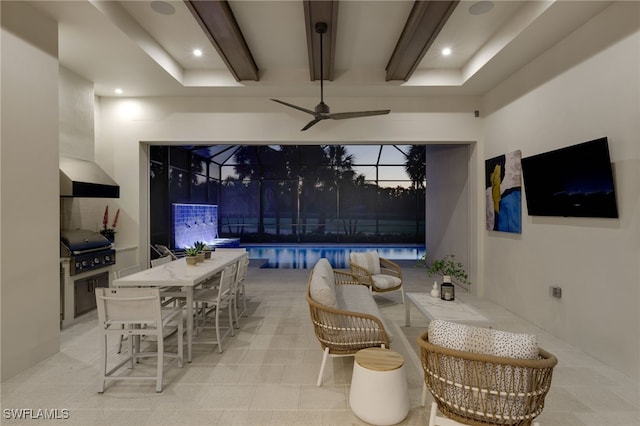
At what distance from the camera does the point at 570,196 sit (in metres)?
3.24

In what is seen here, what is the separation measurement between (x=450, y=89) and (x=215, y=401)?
501cm

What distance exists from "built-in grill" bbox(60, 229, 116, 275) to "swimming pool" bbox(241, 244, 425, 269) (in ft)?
13.8

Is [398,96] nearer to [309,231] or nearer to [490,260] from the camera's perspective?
[490,260]

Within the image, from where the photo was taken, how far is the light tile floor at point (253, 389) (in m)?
2.19

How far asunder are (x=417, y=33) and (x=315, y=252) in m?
8.49

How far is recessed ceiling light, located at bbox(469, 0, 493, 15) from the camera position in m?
3.13

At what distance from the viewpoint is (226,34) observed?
3.45 m

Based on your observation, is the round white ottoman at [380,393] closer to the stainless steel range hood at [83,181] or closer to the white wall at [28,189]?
the white wall at [28,189]

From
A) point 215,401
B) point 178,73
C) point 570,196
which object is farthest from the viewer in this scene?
point 178,73

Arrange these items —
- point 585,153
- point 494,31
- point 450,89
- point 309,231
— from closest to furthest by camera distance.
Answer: point 585,153 → point 494,31 → point 450,89 → point 309,231

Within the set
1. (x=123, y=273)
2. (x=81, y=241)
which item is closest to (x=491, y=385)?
(x=123, y=273)

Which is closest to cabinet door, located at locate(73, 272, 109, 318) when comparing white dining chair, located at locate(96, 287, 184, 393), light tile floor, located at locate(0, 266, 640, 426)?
light tile floor, located at locate(0, 266, 640, 426)

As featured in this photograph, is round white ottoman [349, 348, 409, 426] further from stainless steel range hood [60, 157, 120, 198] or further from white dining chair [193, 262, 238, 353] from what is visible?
stainless steel range hood [60, 157, 120, 198]

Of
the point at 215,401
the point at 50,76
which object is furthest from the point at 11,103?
the point at 215,401
